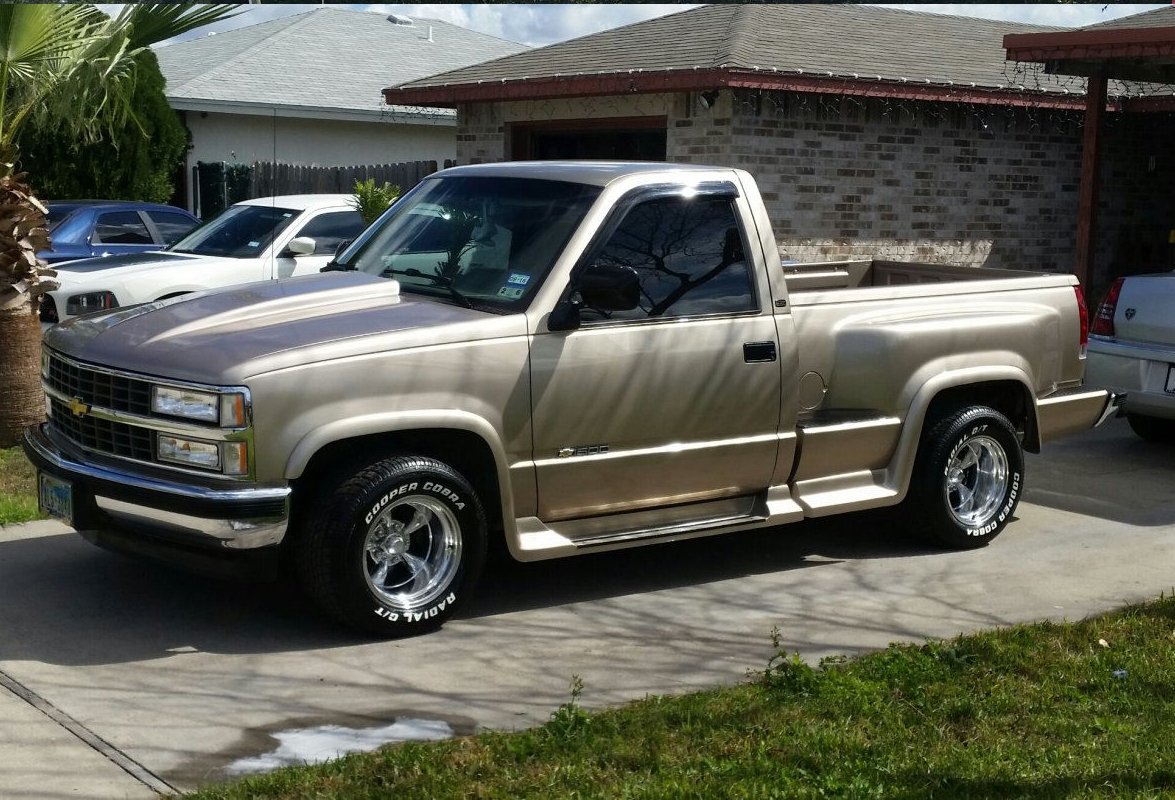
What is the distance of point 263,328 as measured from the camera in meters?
6.22

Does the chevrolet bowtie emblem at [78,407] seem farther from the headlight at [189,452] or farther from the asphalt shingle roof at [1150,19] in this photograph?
the asphalt shingle roof at [1150,19]

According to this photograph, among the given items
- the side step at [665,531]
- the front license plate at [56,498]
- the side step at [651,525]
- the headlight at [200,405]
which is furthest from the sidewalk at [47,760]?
the side step at [665,531]

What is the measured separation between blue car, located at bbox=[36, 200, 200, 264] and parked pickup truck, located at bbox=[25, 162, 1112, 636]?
9429 millimetres

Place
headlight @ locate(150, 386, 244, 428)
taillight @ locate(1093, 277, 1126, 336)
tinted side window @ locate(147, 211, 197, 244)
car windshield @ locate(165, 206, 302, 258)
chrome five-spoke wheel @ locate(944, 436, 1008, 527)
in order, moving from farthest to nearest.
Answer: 1. tinted side window @ locate(147, 211, 197, 244)
2. car windshield @ locate(165, 206, 302, 258)
3. taillight @ locate(1093, 277, 1126, 336)
4. chrome five-spoke wheel @ locate(944, 436, 1008, 527)
5. headlight @ locate(150, 386, 244, 428)

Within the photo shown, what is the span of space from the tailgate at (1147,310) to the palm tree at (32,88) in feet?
21.4

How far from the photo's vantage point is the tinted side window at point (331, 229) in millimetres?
13922

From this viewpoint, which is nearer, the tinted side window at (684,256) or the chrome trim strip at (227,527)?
the chrome trim strip at (227,527)

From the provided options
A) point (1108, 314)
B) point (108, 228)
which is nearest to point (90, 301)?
point (108, 228)

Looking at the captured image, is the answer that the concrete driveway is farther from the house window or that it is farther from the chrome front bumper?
the house window

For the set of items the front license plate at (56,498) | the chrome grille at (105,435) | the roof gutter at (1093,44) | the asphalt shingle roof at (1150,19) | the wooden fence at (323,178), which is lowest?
Answer: the front license plate at (56,498)

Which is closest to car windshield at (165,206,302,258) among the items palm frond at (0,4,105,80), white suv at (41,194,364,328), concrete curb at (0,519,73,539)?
white suv at (41,194,364,328)

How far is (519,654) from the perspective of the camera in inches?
243

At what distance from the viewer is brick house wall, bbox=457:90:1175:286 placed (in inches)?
543

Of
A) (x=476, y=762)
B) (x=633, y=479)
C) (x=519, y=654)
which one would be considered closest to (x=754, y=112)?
(x=633, y=479)
